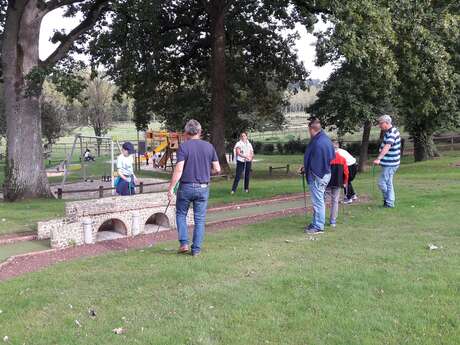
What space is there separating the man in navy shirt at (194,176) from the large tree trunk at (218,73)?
1490cm

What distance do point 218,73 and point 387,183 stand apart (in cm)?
1311

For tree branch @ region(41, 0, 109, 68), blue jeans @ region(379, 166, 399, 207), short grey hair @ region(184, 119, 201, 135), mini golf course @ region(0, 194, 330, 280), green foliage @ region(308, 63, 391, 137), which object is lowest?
mini golf course @ region(0, 194, 330, 280)

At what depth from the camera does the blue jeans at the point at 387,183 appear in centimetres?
995

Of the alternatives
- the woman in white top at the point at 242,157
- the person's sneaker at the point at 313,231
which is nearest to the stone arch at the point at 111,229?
the person's sneaker at the point at 313,231

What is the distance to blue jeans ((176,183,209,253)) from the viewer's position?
262 inches

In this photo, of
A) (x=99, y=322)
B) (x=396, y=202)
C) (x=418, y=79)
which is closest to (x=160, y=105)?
(x=418, y=79)

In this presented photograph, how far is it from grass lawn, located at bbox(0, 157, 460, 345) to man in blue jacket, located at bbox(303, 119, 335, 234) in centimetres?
55

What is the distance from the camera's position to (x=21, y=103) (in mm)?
14867

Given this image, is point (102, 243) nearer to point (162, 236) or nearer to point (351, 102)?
point (162, 236)

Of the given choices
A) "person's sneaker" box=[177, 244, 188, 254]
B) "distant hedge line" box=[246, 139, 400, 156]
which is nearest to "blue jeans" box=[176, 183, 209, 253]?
"person's sneaker" box=[177, 244, 188, 254]

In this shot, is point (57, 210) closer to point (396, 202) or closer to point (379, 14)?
point (396, 202)

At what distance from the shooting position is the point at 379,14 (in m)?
13.7

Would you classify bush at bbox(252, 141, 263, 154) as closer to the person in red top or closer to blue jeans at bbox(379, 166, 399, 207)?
blue jeans at bbox(379, 166, 399, 207)

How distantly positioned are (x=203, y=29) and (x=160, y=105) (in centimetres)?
582
